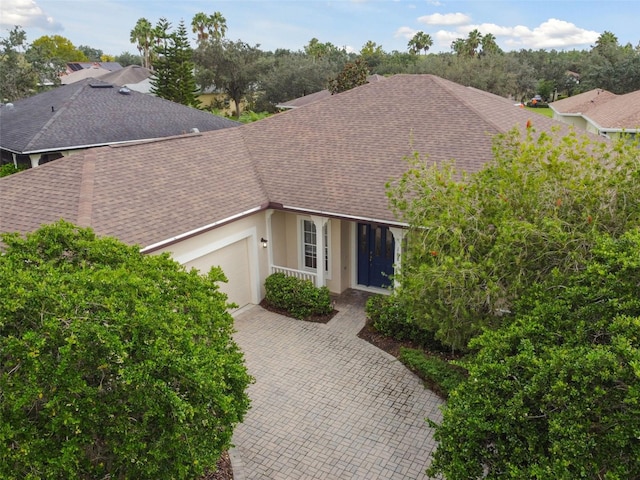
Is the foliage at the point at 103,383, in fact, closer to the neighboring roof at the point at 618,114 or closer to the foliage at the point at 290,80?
the neighboring roof at the point at 618,114

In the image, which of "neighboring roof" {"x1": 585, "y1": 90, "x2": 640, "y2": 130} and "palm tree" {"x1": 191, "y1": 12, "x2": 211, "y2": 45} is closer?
"neighboring roof" {"x1": 585, "y1": 90, "x2": 640, "y2": 130}

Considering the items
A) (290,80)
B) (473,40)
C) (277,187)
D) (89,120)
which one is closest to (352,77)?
(290,80)

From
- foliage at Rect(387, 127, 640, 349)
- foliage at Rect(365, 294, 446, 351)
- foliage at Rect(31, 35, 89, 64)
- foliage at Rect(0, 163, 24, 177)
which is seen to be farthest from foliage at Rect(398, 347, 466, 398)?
foliage at Rect(31, 35, 89, 64)

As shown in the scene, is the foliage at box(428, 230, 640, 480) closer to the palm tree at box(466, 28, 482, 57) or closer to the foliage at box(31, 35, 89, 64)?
the palm tree at box(466, 28, 482, 57)

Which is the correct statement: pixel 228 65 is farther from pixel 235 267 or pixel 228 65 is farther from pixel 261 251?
pixel 235 267

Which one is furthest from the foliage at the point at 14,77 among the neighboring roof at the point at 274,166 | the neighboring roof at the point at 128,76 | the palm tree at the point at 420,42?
the palm tree at the point at 420,42
